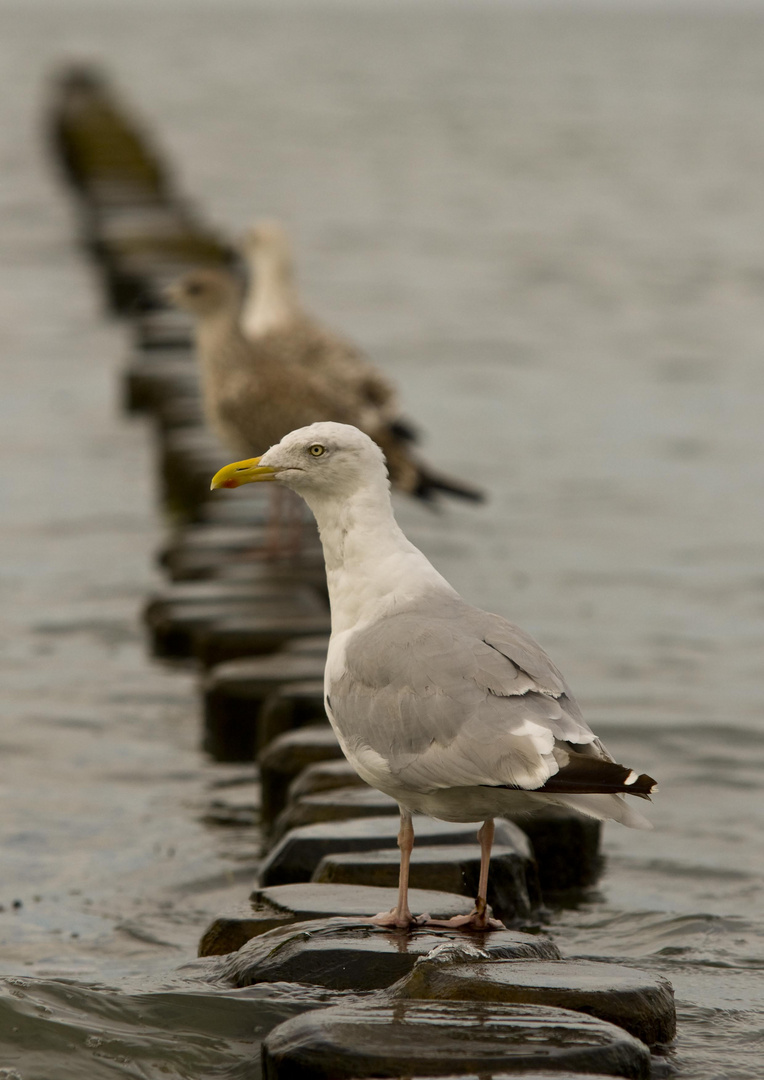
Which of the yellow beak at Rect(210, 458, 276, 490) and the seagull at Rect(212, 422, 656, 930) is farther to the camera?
the yellow beak at Rect(210, 458, 276, 490)

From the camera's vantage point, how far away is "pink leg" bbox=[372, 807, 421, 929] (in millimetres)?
4395

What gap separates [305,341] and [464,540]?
5.41 ft

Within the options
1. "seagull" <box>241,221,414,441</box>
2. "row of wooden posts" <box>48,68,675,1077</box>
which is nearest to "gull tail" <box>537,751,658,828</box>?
"row of wooden posts" <box>48,68,675,1077</box>

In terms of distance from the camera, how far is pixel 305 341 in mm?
10492

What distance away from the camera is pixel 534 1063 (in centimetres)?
372

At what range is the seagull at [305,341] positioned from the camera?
10180 mm

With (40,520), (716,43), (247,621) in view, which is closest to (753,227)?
(40,520)

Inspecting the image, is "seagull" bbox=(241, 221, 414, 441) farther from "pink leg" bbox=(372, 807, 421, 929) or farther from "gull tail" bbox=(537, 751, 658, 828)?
"gull tail" bbox=(537, 751, 658, 828)

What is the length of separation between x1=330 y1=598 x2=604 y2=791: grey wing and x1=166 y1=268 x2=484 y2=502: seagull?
4.49 metres

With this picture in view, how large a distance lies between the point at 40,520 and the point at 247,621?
4.03 meters

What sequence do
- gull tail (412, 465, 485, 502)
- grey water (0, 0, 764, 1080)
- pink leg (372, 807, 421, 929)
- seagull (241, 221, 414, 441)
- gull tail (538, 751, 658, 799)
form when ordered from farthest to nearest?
1. seagull (241, 221, 414, 441)
2. gull tail (412, 465, 485, 502)
3. grey water (0, 0, 764, 1080)
4. pink leg (372, 807, 421, 929)
5. gull tail (538, 751, 658, 799)

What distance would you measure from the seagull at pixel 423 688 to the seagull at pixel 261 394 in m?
4.19

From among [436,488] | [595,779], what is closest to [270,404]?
[436,488]

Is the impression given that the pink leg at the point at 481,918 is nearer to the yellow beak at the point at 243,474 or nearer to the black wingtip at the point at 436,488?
the yellow beak at the point at 243,474
